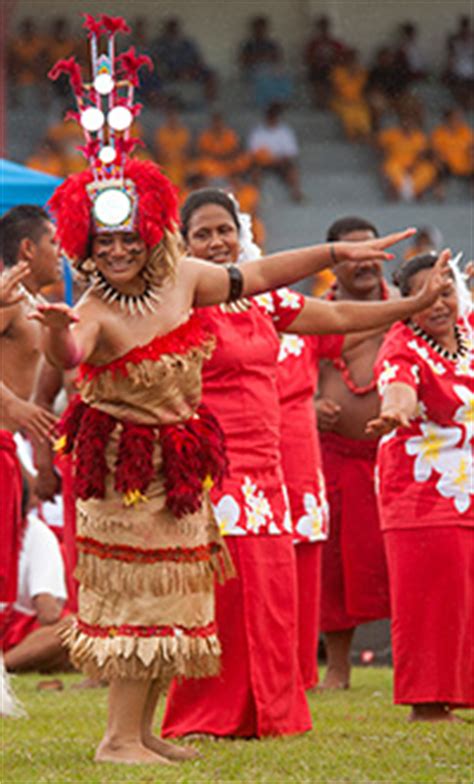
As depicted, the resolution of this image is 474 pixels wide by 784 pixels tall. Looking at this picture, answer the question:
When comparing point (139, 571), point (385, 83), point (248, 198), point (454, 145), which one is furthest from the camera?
point (385, 83)

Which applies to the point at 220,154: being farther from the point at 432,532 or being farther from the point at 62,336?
the point at 62,336

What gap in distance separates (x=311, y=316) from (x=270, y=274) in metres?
0.62

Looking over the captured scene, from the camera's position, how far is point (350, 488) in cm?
799

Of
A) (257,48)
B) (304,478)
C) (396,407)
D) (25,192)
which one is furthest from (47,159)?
(396,407)

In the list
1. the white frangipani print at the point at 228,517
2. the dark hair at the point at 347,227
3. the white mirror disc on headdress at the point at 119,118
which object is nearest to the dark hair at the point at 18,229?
the dark hair at the point at 347,227

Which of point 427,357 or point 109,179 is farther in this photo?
point 427,357

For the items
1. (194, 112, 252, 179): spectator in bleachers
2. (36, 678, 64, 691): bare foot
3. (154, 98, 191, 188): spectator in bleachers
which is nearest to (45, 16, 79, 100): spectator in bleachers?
(154, 98, 191, 188): spectator in bleachers

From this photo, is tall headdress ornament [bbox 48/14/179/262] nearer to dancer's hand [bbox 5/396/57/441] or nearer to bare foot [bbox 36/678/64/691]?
dancer's hand [bbox 5/396/57/441]

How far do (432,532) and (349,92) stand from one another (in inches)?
663

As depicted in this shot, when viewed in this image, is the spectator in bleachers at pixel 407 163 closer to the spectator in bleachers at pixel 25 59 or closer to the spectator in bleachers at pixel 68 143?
the spectator in bleachers at pixel 68 143

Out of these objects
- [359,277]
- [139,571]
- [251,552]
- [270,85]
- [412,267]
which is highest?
[270,85]

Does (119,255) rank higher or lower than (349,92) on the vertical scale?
lower

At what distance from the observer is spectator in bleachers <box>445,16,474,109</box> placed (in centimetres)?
2264

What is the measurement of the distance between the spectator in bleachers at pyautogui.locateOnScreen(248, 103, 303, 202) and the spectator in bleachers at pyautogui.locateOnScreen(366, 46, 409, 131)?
2.06 metres
